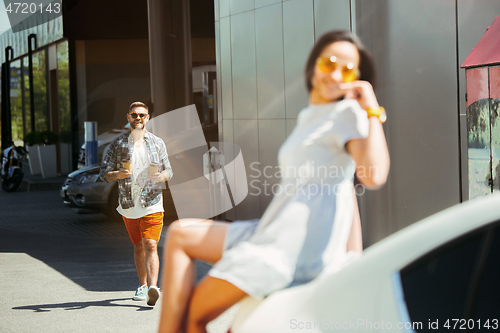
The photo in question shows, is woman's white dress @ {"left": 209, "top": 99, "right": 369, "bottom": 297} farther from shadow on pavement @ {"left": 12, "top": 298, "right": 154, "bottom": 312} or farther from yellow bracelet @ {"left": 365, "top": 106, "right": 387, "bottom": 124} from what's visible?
shadow on pavement @ {"left": 12, "top": 298, "right": 154, "bottom": 312}

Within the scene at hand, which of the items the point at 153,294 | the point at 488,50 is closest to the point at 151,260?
the point at 153,294

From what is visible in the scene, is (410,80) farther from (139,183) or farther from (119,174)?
(119,174)

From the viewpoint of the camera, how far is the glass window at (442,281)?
1732 millimetres

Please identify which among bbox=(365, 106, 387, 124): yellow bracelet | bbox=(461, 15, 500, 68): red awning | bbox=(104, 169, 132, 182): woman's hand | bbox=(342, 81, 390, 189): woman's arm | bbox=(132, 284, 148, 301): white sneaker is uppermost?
bbox=(461, 15, 500, 68): red awning

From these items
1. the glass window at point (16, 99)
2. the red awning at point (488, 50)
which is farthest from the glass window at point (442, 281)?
the glass window at point (16, 99)

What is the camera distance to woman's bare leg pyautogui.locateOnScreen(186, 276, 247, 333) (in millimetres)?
1887

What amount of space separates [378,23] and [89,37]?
1628 cm

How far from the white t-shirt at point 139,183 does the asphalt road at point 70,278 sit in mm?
879

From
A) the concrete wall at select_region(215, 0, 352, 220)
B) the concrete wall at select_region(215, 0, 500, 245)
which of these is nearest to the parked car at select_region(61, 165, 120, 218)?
the concrete wall at select_region(215, 0, 352, 220)

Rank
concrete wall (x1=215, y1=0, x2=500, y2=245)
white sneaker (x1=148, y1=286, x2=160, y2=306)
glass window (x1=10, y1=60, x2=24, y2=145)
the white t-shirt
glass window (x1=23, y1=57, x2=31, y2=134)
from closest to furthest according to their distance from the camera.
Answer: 1. white sneaker (x1=148, y1=286, x2=160, y2=306)
2. the white t-shirt
3. concrete wall (x1=215, y1=0, x2=500, y2=245)
4. glass window (x1=23, y1=57, x2=31, y2=134)
5. glass window (x1=10, y1=60, x2=24, y2=145)

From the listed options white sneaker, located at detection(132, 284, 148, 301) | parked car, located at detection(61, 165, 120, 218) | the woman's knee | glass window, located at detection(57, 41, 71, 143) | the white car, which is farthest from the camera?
glass window, located at detection(57, 41, 71, 143)

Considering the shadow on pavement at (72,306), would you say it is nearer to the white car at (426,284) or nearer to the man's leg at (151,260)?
the man's leg at (151,260)

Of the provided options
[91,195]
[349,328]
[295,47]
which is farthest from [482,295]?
[91,195]

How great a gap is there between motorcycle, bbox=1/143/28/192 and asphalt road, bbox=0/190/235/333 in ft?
18.6
